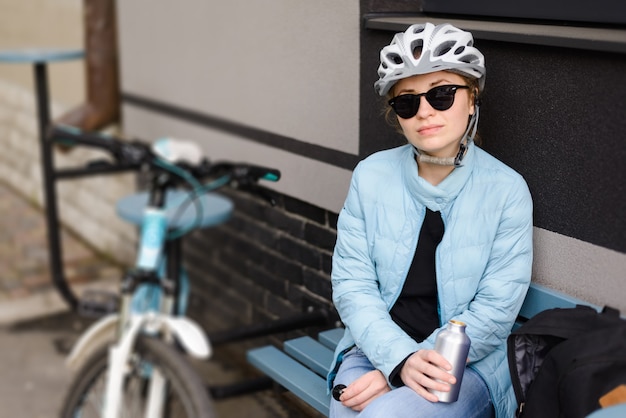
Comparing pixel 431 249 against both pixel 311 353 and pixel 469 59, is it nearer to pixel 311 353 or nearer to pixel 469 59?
pixel 469 59

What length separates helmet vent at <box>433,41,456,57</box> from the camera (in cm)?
256

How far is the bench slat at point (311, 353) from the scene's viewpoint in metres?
3.33

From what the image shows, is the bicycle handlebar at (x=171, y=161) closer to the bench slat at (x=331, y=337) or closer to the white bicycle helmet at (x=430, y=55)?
the bench slat at (x=331, y=337)

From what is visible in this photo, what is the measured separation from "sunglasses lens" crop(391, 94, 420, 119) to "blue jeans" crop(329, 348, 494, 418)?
2.58 feet

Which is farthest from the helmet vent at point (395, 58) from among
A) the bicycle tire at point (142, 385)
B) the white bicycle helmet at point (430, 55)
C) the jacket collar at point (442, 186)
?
the bicycle tire at point (142, 385)

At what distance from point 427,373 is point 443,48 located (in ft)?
3.10

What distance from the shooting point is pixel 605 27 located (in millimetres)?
2793

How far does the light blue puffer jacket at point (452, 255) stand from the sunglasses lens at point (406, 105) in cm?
18

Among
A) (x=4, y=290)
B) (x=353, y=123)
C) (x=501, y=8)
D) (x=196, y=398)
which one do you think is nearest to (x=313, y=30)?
(x=353, y=123)

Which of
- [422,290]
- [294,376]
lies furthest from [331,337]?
[422,290]

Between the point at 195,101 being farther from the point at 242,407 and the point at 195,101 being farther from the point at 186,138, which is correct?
the point at 242,407

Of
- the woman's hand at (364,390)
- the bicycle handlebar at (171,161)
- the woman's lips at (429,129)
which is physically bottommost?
the woman's hand at (364,390)

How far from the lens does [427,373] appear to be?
2.48 m

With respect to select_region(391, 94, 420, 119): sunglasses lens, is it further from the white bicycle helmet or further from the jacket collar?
the jacket collar
